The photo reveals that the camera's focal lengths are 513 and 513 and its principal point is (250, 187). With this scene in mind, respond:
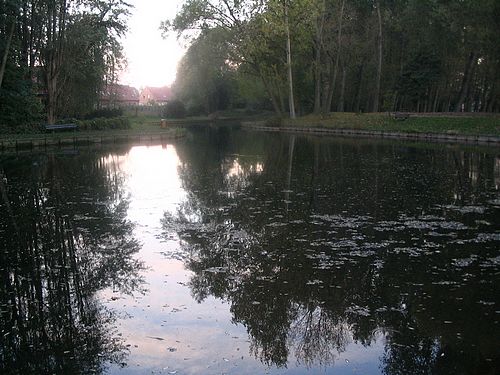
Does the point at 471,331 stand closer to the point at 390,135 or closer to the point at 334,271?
the point at 334,271

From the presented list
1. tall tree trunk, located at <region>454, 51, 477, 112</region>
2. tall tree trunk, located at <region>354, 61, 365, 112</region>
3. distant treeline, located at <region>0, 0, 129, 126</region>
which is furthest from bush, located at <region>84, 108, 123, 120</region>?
tall tree trunk, located at <region>454, 51, 477, 112</region>

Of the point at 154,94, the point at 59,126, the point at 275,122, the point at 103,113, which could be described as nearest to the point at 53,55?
the point at 59,126

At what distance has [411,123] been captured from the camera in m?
41.0

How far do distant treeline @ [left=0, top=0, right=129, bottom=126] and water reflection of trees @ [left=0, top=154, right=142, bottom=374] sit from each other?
70.5ft

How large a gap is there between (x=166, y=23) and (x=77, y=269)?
1888 inches

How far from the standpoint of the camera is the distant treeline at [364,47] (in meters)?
44.5

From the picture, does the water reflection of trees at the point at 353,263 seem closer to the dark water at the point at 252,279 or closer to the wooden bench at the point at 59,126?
the dark water at the point at 252,279

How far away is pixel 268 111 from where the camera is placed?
88125 millimetres

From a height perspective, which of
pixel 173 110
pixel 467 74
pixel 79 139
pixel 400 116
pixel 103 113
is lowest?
pixel 79 139

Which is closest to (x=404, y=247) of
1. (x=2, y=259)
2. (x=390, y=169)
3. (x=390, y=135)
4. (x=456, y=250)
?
(x=456, y=250)

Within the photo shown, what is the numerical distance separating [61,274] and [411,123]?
36766mm

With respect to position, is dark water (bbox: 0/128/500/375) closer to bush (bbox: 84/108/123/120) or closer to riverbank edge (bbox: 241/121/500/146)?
riverbank edge (bbox: 241/121/500/146)

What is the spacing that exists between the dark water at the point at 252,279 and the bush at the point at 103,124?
2595cm

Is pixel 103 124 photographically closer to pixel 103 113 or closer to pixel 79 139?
pixel 79 139
